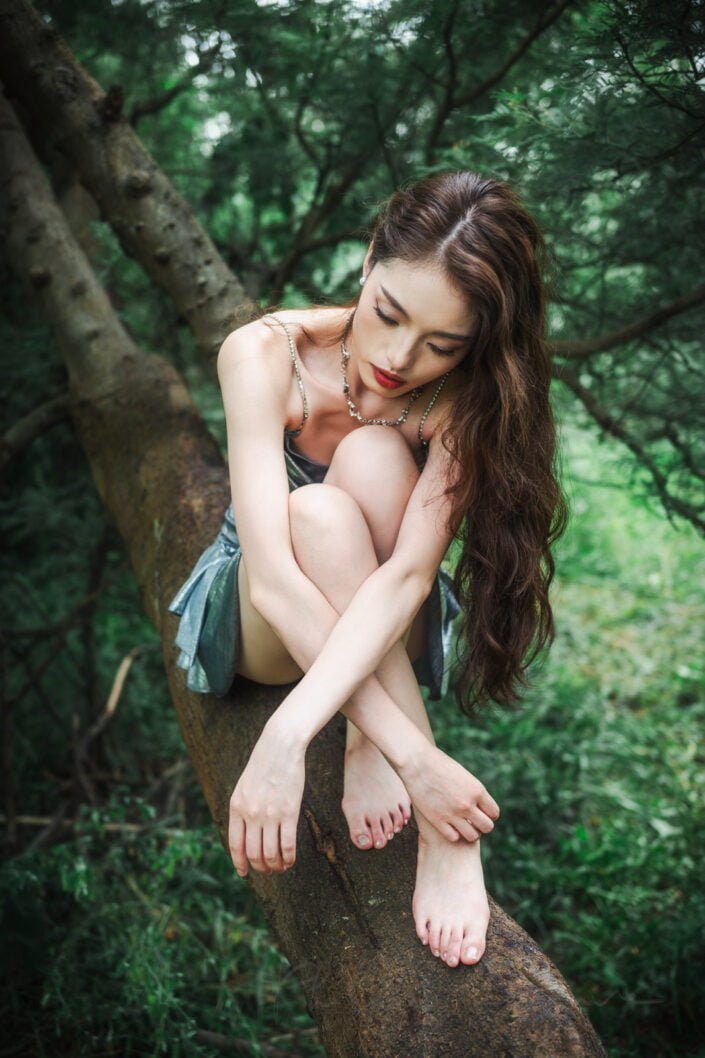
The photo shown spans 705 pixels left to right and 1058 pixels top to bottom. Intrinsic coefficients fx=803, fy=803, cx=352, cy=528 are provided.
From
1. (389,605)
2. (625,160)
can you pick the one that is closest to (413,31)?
(625,160)

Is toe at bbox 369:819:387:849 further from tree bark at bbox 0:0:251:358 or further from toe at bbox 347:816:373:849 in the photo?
tree bark at bbox 0:0:251:358

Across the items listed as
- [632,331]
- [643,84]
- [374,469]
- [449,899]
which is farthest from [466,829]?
[643,84]

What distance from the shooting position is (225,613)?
1764 millimetres

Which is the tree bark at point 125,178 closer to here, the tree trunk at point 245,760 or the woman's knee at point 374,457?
the tree trunk at point 245,760

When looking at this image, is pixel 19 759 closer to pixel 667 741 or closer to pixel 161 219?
pixel 161 219

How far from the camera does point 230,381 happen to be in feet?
5.80

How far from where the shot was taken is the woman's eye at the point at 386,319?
161 cm

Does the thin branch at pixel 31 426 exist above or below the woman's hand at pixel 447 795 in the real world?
above

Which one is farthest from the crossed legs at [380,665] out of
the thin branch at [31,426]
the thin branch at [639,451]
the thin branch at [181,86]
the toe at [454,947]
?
the thin branch at [181,86]

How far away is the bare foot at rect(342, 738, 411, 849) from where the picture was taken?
4.91 ft

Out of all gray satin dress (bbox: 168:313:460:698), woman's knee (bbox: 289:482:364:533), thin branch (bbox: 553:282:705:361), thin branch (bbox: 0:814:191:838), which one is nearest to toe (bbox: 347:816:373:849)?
gray satin dress (bbox: 168:313:460:698)

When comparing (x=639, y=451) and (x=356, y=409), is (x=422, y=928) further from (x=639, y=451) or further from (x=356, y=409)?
(x=639, y=451)

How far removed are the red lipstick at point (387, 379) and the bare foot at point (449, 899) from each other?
0.87m

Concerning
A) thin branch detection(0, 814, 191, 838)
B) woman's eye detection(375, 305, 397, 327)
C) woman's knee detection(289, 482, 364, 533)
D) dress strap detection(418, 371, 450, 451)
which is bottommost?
thin branch detection(0, 814, 191, 838)
